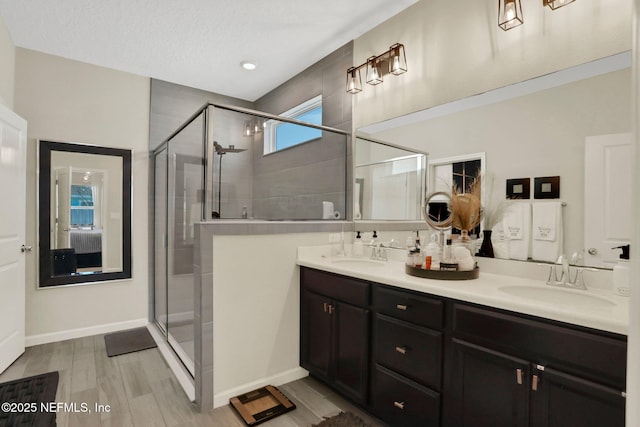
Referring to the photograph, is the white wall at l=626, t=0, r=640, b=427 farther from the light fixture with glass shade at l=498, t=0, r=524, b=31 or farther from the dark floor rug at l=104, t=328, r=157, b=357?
the dark floor rug at l=104, t=328, r=157, b=357

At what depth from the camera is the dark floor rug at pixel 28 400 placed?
1894 mm

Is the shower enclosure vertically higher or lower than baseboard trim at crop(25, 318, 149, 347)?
higher

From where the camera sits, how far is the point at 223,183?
264cm

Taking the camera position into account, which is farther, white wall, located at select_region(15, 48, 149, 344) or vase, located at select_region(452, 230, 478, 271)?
white wall, located at select_region(15, 48, 149, 344)

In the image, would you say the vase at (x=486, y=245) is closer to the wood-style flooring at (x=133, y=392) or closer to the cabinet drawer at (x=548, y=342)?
the cabinet drawer at (x=548, y=342)

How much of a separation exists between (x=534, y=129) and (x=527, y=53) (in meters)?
0.42

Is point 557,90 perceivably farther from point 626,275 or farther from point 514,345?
point 514,345

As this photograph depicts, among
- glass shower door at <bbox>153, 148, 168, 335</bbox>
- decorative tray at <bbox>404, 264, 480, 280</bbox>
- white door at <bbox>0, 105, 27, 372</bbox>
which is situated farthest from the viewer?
glass shower door at <bbox>153, 148, 168, 335</bbox>

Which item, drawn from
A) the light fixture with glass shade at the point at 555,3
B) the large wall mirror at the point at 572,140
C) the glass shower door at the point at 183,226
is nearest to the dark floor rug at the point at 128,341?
the glass shower door at the point at 183,226

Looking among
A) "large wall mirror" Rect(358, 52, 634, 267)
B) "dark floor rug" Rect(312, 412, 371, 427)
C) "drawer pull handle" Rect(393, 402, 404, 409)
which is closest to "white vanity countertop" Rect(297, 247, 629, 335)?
"large wall mirror" Rect(358, 52, 634, 267)

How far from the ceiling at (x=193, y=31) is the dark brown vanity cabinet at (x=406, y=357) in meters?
2.01

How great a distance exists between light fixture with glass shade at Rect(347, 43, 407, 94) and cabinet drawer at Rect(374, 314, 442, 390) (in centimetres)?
176

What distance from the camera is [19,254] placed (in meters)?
2.74

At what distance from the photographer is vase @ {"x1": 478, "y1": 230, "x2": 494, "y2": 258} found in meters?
1.93
